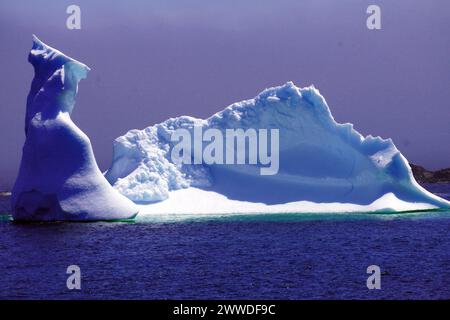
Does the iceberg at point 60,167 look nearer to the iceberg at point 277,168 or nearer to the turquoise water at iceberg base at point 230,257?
the turquoise water at iceberg base at point 230,257

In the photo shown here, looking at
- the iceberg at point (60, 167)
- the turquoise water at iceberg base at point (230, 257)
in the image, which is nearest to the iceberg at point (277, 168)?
the turquoise water at iceberg base at point (230, 257)

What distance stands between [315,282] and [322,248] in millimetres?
4129

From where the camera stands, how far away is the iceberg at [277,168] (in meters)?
24.2

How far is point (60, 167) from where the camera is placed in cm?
2117

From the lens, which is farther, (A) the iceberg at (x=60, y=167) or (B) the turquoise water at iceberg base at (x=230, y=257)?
(A) the iceberg at (x=60, y=167)

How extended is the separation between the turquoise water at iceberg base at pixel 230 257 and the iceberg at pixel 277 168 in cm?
122

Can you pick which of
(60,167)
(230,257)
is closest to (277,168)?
(60,167)

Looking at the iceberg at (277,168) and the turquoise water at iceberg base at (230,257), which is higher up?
the iceberg at (277,168)

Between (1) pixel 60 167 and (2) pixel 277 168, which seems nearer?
(1) pixel 60 167

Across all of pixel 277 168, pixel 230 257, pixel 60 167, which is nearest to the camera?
pixel 230 257

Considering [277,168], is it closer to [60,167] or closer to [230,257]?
[60,167]

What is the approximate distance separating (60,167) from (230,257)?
286 inches

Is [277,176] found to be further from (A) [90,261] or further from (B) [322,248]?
(A) [90,261]

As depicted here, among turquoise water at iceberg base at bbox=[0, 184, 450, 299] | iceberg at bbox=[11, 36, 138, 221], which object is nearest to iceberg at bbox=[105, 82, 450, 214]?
turquoise water at iceberg base at bbox=[0, 184, 450, 299]
